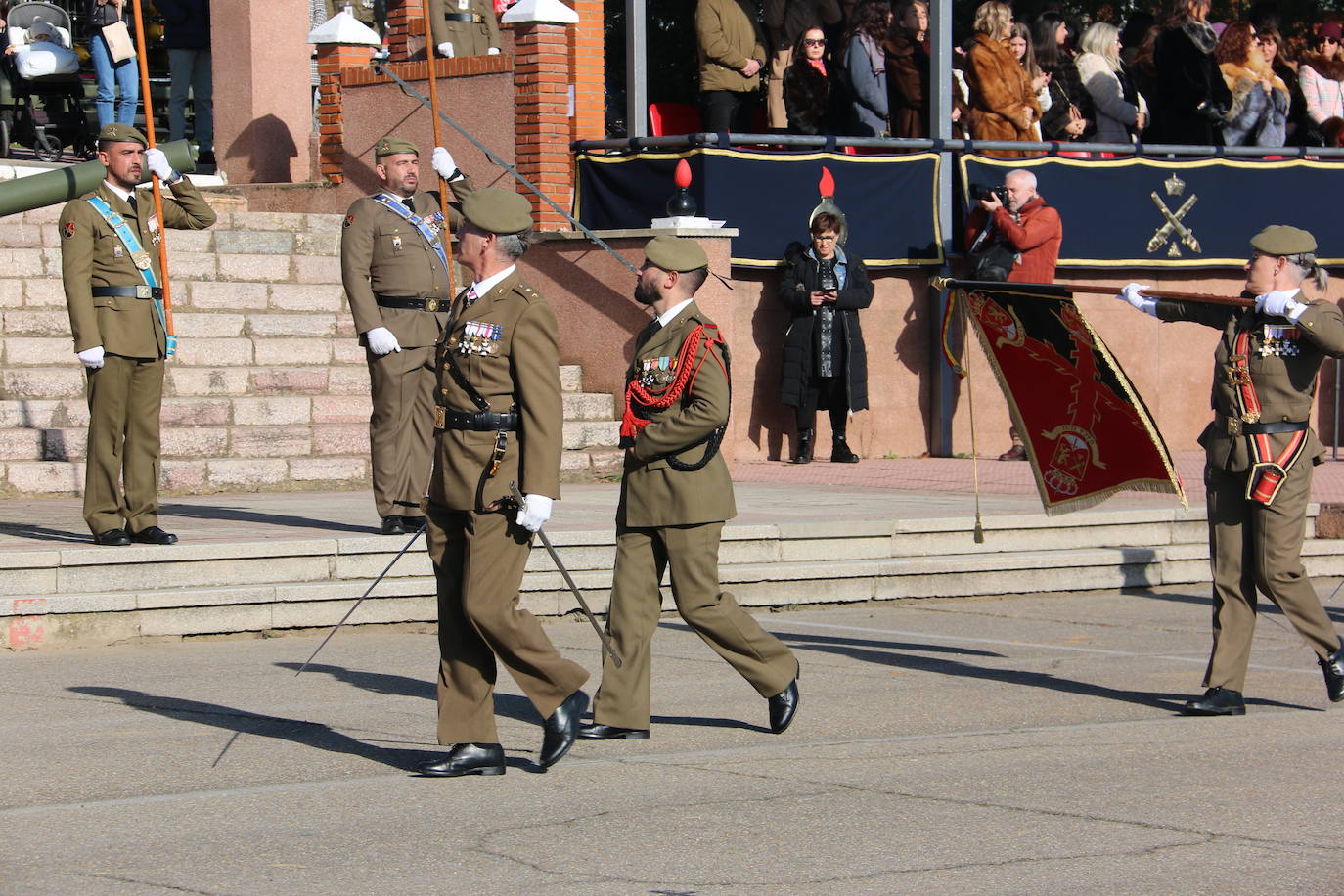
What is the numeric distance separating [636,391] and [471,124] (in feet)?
34.9

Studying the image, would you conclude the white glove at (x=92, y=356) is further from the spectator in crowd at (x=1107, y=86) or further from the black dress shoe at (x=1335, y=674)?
the spectator in crowd at (x=1107, y=86)

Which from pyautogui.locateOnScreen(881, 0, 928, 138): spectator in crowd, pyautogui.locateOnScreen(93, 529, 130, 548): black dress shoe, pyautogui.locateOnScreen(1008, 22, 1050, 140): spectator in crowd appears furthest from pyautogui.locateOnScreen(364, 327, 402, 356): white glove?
pyautogui.locateOnScreen(1008, 22, 1050, 140): spectator in crowd

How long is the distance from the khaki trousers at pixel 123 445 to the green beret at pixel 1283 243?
5777 millimetres

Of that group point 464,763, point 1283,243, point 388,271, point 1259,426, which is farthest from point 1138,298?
point 388,271

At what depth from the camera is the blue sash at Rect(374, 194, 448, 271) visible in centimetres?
1127

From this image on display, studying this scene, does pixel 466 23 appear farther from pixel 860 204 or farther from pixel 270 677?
pixel 270 677

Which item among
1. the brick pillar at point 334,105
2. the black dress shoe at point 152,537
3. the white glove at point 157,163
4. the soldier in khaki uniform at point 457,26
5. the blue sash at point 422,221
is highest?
the soldier in khaki uniform at point 457,26

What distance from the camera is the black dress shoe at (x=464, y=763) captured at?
22.2 ft

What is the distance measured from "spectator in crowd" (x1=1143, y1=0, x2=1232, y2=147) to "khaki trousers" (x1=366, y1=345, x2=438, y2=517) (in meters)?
10.4

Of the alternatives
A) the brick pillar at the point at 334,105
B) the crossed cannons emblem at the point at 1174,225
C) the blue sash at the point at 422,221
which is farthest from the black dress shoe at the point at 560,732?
the crossed cannons emblem at the point at 1174,225

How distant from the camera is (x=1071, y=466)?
926cm

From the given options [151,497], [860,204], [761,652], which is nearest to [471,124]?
[860,204]

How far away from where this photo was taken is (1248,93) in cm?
1953

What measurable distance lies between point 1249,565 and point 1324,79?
44.7ft
